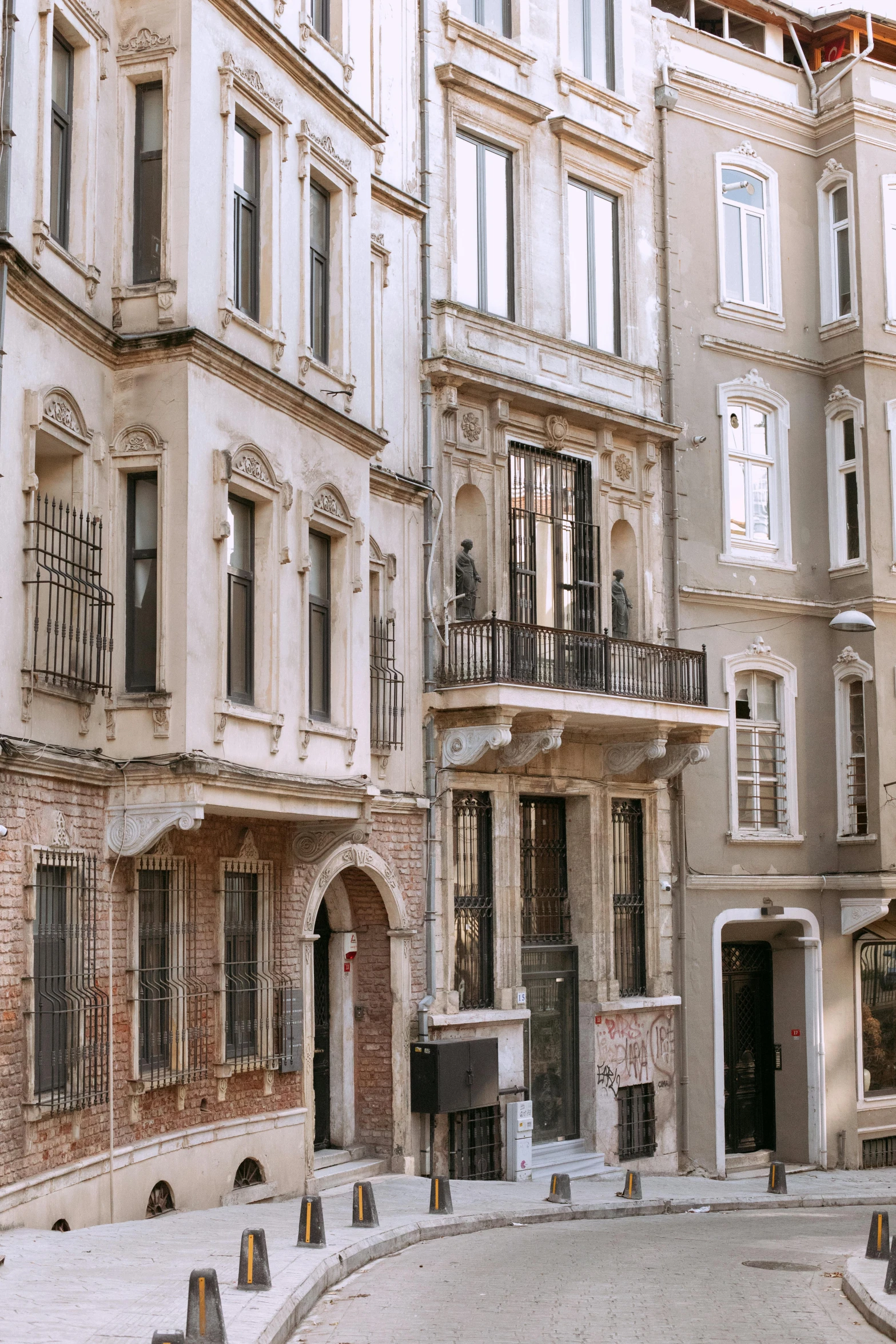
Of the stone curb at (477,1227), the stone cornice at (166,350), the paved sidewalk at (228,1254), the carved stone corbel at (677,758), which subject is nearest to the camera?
the paved sidewalk at (228,1254)

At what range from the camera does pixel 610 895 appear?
913 inches

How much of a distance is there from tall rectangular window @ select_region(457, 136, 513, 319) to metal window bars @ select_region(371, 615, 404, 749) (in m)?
4.78

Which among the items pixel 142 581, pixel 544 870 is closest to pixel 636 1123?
pixel 544 870

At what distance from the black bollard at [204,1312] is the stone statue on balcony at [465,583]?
13.1 meters

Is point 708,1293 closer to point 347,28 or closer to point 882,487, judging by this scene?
point 347,28

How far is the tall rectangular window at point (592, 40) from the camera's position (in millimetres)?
24500

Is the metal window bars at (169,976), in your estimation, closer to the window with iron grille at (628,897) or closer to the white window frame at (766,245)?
the window with iron grille at (628,897)

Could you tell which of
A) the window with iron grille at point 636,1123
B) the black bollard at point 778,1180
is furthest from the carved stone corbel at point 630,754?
the black bollard at point 778,1180

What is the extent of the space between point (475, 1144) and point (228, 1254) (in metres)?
8.60

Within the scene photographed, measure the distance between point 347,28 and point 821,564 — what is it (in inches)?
447

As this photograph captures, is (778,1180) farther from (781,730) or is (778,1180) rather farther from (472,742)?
(781,730)

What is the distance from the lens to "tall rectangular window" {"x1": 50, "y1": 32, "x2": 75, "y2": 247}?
47.5ft

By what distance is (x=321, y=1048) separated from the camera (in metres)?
20.1

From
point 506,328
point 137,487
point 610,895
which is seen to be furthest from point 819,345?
point 137,487
